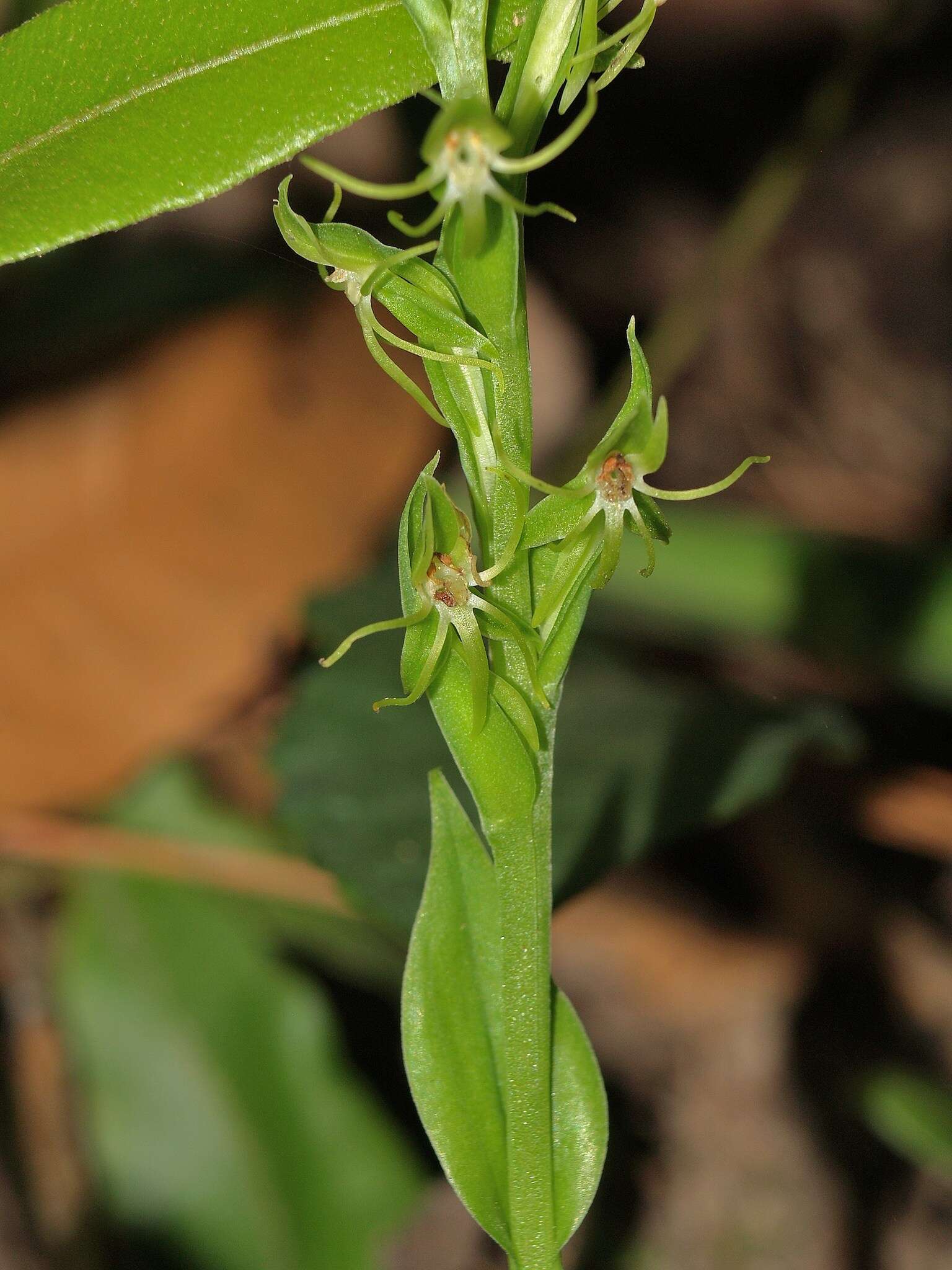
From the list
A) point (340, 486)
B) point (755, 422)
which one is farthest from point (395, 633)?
point (755, 422)

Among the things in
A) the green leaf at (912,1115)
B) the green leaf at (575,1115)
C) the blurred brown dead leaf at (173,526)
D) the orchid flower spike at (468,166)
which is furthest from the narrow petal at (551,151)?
the blurred brown dead leaf at (173,526)

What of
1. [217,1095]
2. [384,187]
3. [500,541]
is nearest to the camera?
[384,187]

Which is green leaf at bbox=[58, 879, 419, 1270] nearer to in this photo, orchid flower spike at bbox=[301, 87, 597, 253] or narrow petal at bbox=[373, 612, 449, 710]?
narrow petal at bbox=[373, 612, 449, 710]

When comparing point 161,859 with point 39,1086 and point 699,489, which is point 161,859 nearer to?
point 39,1086

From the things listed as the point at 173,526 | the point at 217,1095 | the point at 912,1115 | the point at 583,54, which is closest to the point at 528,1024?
the point at 583,54

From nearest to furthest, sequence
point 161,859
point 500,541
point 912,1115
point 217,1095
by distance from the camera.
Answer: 1. point 500,541
2. point 912,1115
3. point 217,1095
4. point 161,859
